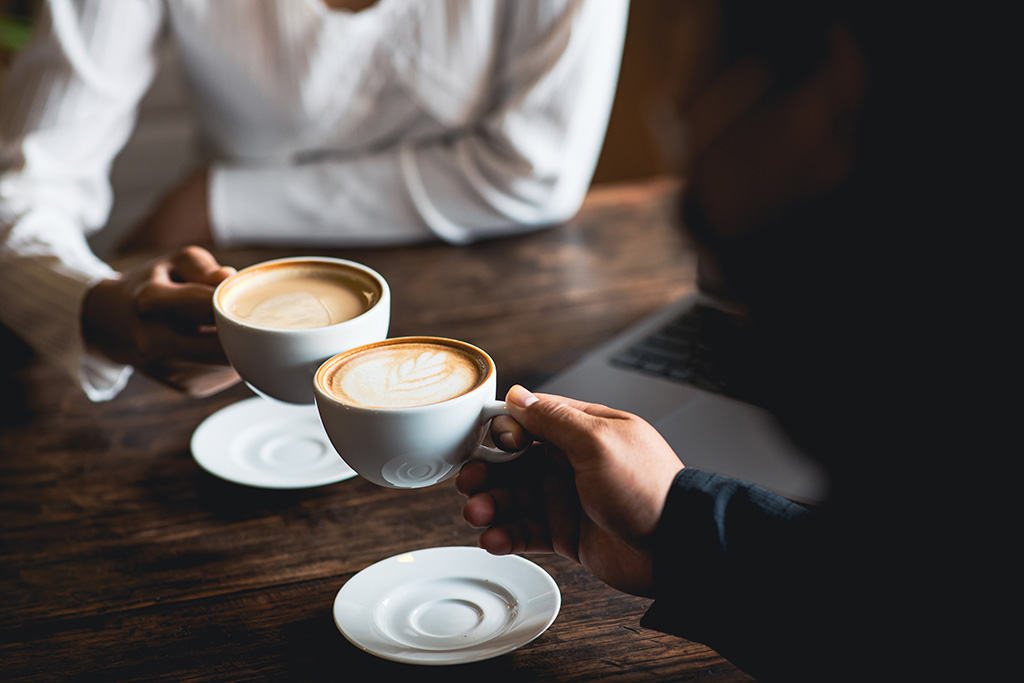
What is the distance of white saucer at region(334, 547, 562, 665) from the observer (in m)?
0.56

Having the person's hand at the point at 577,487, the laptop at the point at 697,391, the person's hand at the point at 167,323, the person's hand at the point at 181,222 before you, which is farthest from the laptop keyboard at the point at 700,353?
the person's hand at the point at 181,222

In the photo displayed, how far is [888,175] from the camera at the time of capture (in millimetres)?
359

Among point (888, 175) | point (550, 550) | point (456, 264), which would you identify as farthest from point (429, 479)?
point (456, 264)

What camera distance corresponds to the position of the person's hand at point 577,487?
581 millimetres

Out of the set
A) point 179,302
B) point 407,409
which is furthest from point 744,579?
point 179,302

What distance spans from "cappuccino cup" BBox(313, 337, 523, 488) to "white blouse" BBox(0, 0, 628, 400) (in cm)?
73

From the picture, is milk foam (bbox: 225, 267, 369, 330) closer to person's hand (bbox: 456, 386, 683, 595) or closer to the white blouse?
person's hand (bbox: 456, 386, 683, 595)

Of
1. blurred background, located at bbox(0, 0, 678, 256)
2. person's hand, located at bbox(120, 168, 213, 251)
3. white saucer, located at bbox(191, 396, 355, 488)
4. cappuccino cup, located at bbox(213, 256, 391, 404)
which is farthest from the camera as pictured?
blurred background, located at bbox(0, 0, 678, 256)

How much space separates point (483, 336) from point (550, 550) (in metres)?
0.43

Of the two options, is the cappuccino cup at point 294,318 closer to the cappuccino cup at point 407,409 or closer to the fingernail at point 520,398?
the cappuccino cup at point 407,409

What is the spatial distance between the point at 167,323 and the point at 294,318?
0.23 metres

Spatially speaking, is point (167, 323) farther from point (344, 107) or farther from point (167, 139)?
point (167, 139)

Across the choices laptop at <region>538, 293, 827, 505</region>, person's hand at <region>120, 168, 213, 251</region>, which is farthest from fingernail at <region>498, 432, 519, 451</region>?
person's hand at <region>120, 168, 213, 251</region>

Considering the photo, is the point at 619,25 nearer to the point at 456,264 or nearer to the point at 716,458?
the point at 456,264
